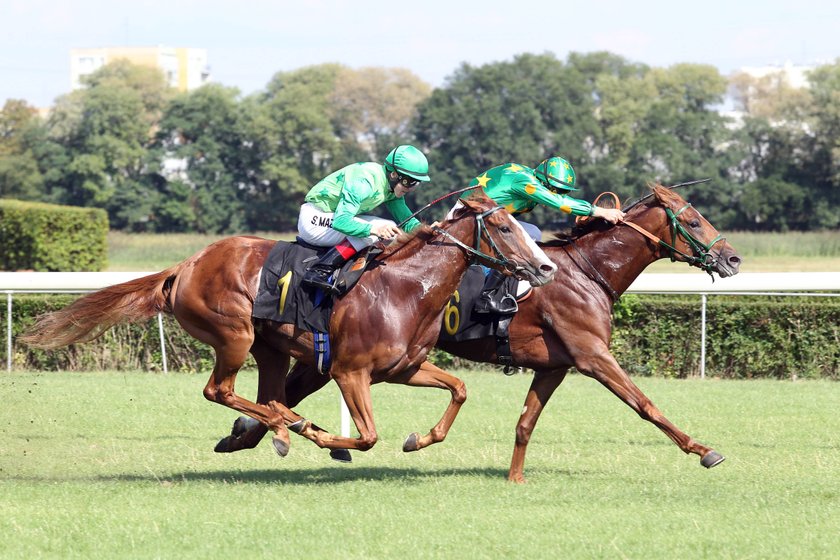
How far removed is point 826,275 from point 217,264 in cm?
526

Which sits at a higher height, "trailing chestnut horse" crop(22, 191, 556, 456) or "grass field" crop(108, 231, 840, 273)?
"trailing chestnut horse" crop(22, 191, 556, 456)

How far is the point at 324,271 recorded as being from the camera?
6281 millimetres

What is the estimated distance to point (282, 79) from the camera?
67375 millimetres

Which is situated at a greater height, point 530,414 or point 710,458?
point 530,414

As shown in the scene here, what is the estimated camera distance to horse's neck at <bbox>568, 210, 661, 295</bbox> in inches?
265

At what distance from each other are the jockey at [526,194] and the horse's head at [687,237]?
0.23 meters

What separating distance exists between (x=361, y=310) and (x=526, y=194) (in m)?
1.22

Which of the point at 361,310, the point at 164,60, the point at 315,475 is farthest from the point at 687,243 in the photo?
the point at 164,60

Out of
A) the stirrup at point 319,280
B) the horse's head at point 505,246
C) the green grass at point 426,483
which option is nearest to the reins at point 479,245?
the horse's head at point 505,246

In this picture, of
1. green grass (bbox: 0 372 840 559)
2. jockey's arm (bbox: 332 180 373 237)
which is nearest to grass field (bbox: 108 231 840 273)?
green grass (bbox: 0 372 840 559)

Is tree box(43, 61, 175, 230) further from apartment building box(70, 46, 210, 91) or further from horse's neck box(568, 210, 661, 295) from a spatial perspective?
horse's neck box(568, 210, 661, 295)

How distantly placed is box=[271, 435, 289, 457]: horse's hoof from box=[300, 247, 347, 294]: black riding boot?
781 millimetres

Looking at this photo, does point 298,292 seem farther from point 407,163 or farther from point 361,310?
point 407,163

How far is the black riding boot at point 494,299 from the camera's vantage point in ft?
21.7
